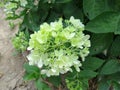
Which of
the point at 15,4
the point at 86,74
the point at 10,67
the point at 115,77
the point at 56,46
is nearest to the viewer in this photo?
the point at 56,46

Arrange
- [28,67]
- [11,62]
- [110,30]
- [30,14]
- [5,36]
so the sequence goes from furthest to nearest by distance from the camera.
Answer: [5,36], [11,62], [30,14], [28,67], [110,30]

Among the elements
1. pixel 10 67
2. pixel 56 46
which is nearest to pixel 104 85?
pixel 56 46

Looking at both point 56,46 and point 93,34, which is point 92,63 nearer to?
point 93,34

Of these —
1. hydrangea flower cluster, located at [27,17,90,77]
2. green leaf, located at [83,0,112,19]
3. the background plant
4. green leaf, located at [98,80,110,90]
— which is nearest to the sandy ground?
the background plant

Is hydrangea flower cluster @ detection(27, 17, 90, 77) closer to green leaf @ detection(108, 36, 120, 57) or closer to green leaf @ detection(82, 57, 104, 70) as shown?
green leaf @ detection(82, 57, 104, 70)

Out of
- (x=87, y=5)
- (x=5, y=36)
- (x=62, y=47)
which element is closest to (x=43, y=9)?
(x=87, y=5)

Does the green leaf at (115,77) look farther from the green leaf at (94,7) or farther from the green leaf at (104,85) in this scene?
the green leaf at (94,7)

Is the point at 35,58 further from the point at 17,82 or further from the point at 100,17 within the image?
the point at 17,82
